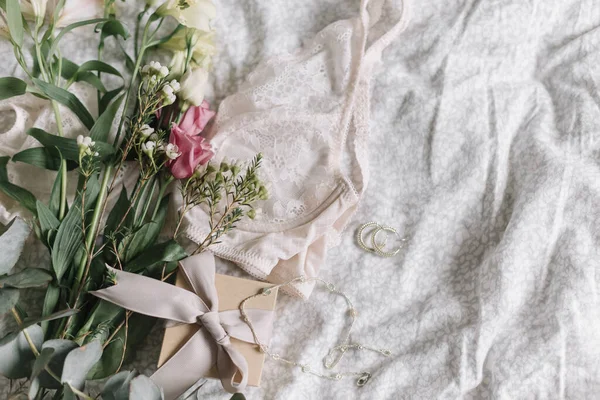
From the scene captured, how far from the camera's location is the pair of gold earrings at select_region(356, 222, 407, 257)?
104 centimetres

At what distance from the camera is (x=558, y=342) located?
3.17 feet

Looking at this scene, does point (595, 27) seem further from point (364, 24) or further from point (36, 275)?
Answer: point (36, 275)

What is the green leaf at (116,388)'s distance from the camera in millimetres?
702

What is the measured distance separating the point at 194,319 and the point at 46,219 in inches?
10.3

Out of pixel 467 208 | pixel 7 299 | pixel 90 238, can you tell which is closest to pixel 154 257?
pixel 90 238

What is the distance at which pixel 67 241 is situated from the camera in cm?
85

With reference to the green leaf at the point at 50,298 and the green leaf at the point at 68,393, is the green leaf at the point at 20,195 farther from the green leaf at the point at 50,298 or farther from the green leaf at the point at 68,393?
the green leaf at the point at 68,393

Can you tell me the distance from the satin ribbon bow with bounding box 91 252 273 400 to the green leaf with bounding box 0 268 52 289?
10 cm

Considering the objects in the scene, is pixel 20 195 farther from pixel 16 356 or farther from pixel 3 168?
pixel 16 356

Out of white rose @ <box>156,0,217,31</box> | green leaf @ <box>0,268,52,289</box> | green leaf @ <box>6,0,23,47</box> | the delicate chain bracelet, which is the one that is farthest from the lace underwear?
green leaf @ <box>6,0,23,47</box>

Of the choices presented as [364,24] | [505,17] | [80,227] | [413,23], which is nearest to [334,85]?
[364,24]

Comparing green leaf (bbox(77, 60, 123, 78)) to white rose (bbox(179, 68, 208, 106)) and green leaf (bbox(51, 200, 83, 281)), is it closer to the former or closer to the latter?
white rose (bbox(179, 68, 208, 106))

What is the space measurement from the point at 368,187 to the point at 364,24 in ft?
1.00

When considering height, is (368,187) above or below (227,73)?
below
